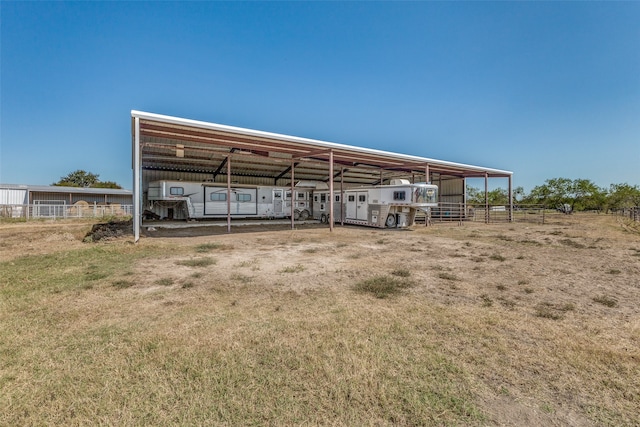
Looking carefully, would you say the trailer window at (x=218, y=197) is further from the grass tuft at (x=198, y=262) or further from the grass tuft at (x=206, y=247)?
the grass tuft at (x=198, y=262)

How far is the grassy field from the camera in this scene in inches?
88.0

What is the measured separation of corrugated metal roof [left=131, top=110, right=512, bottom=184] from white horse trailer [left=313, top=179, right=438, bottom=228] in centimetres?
212

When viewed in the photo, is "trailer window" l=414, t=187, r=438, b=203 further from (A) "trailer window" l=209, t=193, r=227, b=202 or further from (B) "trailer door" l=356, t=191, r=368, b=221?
(A) "trailer window" l=209, t=193, r=227, b=202

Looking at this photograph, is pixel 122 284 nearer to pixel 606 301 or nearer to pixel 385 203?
pixel 606 301

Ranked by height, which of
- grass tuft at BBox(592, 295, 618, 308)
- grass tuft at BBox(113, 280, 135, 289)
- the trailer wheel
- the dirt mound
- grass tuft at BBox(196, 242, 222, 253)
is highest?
the trailer wheel

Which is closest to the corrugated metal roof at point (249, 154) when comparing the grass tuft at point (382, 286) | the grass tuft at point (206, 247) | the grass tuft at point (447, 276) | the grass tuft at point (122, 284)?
the grass tuft at point (206, 247)

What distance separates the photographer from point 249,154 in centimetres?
1762

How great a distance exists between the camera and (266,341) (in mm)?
3225

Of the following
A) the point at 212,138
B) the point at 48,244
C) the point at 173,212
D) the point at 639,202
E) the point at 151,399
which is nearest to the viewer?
the point at 151,399

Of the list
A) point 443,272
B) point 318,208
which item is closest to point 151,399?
point 443,272

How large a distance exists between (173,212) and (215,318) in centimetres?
1933

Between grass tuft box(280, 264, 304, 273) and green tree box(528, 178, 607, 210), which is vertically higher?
green tree box(528, 178, 607, 210)

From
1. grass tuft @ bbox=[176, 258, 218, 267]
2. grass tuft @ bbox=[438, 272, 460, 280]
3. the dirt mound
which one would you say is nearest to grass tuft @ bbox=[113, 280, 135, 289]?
grass tuft @ bbox=[176, 258, 218, 267]

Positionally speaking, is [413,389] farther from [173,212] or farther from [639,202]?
[639,202]
